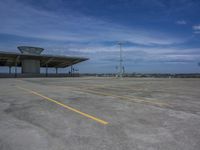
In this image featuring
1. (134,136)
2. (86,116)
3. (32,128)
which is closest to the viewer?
(134,136)

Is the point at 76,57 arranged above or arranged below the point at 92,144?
above

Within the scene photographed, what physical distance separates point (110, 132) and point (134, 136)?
58cm

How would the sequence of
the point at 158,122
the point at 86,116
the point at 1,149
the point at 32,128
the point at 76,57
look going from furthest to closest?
the point at 76,57 → the point at 86,116 → the point at 158,122 → the point at 32,128 → the point at 1,149

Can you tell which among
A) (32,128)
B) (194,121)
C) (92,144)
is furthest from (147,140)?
(32,128)

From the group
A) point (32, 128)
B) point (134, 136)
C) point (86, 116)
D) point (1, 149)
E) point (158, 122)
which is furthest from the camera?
point (86, 116)

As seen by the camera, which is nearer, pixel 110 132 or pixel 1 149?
pixel 1 149

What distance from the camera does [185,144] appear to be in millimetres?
3336

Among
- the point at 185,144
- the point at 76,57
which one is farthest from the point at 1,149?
the point at 76,57

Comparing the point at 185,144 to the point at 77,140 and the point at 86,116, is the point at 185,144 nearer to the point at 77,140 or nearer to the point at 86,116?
the point at 77,140

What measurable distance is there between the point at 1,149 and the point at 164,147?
3.11 meters

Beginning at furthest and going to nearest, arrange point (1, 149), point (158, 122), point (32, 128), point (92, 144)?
point (158, 122), point (32, 128), point (92, 144), point (1, 149)

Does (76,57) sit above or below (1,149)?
above

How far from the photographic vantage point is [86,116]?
5.49 meters

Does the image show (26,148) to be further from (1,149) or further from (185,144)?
(185,144)
